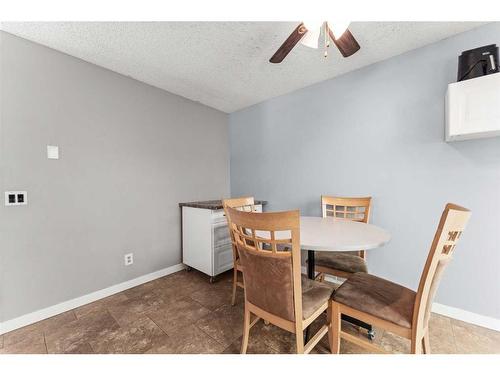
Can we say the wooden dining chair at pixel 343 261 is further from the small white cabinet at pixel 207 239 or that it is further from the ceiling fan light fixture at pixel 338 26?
the ceiling fan light fixture at pixel 338 26

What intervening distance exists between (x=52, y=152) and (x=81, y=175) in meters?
0.28

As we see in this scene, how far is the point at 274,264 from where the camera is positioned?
1.04 meters

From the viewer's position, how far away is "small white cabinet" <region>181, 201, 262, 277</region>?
2352 mm

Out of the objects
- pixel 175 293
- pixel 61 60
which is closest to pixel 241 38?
pixel 61 60

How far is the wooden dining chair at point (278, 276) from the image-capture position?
Answer: 0.98 m

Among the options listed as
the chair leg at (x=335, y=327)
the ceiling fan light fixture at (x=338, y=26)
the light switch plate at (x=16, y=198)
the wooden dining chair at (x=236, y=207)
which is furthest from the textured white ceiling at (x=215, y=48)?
the chair leg at (x=335, y=327)

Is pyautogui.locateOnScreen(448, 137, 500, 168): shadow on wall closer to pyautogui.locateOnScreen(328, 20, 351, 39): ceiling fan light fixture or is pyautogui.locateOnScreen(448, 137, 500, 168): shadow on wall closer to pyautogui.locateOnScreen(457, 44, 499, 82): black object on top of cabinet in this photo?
pyautogui.locateOnScreen(457, 44, 499, 82): black object on top of cabinet

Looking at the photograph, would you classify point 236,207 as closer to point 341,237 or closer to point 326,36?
point 341,237

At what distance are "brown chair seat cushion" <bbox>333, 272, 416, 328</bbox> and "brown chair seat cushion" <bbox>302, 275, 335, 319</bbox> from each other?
0.22 ft

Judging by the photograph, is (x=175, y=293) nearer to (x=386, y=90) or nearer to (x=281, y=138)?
(x=281, y=138)

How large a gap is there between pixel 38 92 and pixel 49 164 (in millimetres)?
619

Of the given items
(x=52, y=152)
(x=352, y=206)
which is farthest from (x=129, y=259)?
(x=352, y=206)

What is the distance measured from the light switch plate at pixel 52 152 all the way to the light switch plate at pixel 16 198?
1.16 ft

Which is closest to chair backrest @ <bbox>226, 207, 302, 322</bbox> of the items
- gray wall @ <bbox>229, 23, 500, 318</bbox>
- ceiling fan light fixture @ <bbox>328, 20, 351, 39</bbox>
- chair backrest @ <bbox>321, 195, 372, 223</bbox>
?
ceiling fan light fixture @ <bbox>328, 20, 351, 39</bbox>
